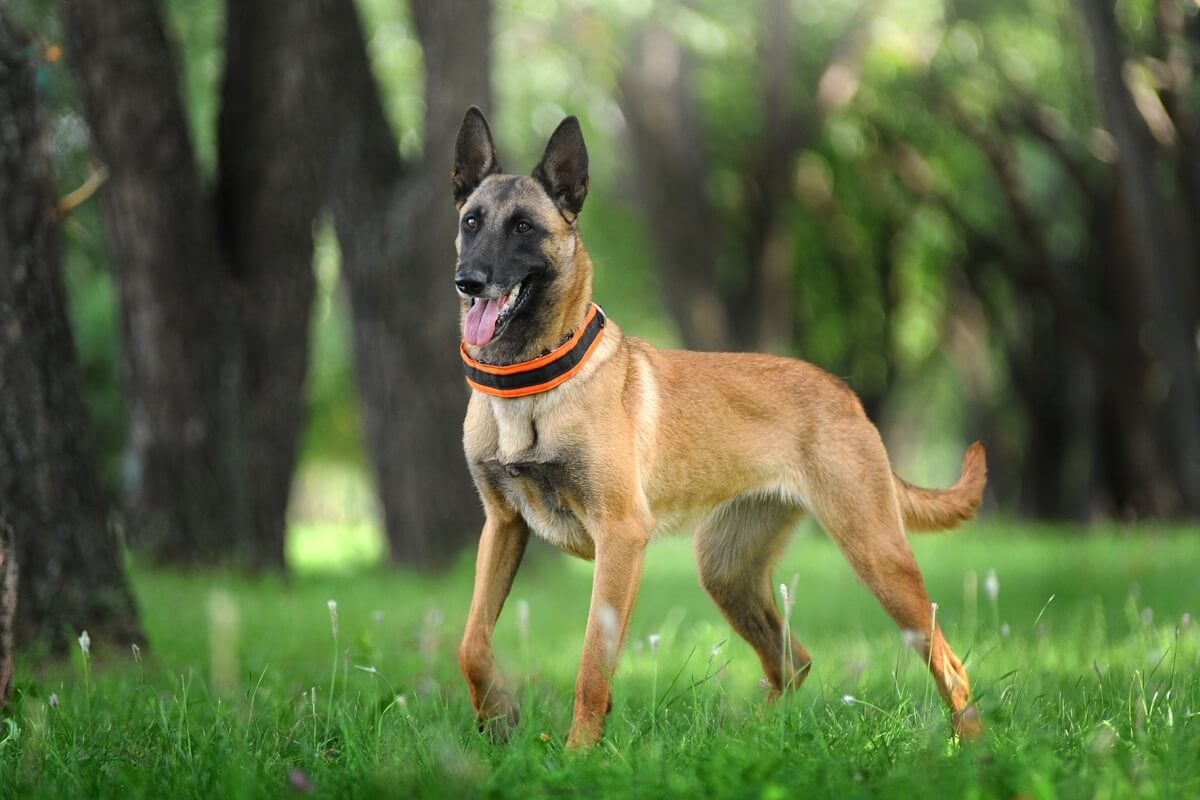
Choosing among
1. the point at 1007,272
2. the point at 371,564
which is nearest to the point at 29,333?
the point at 371,564

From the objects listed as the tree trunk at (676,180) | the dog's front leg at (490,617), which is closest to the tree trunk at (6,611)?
the dog's front leg at (490,617)

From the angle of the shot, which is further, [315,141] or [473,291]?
[315,141]

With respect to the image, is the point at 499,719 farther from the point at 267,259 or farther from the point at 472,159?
the point at 267,259

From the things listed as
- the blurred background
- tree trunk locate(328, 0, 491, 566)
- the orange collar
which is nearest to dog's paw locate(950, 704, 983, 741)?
the orange collar

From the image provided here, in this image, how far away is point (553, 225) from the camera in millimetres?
5273

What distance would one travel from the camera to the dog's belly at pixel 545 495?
5.05 meters

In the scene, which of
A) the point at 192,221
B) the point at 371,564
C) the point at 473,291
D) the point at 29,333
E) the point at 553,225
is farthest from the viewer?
the point at 371,564

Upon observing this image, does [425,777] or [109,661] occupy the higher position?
[425,777]

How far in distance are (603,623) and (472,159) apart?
2167 millimetres

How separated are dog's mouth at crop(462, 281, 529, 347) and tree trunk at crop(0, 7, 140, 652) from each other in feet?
7.86

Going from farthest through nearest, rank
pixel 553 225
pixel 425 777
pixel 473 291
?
1. pixel 553 225
2. pixel 473 291
3. pixel 425 777

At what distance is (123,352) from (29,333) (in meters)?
4.96

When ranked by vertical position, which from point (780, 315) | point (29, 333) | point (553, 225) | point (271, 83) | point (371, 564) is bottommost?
point (371, 564)

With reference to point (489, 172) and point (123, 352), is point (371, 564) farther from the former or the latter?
point (489, 172)
